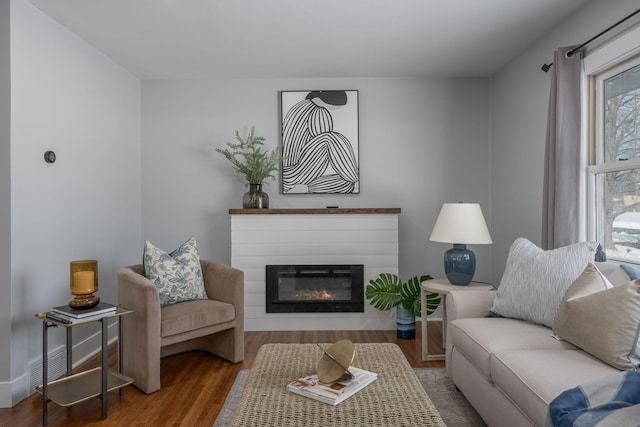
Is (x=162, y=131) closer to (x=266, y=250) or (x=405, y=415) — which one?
(x=266, y=250)

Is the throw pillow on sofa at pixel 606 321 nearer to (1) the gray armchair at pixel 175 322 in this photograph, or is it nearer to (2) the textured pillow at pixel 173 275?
(1) the gray armchair at pixel 175 322

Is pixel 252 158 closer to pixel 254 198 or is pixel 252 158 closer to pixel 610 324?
pixel 254 198

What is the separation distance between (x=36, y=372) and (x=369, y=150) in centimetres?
328

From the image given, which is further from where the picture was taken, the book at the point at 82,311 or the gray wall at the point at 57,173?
the gray wall at the point at 57,173

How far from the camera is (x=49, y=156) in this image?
113 inches

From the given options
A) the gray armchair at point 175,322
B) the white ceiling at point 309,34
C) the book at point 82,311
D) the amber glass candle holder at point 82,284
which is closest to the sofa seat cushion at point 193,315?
the gray armchair at point 175,322

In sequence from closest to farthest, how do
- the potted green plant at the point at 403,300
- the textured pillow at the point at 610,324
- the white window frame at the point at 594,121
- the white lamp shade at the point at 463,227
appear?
the textured pillow at the point at 610,324, the white window frame at the point at 594,121, the white lamp shade at the point at 463,227, the potted green plant at the point at 403,300

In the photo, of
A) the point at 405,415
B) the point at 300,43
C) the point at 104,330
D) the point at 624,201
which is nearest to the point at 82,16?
the point at 300,43

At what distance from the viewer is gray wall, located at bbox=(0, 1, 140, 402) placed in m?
2.60

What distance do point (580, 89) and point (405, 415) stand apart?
7.78 feet

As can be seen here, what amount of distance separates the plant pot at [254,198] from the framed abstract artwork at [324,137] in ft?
0.96

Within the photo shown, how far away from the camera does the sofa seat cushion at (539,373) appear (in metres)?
1.62

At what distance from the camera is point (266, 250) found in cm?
404

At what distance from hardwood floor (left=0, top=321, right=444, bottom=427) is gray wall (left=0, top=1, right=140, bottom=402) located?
10.2 inches
